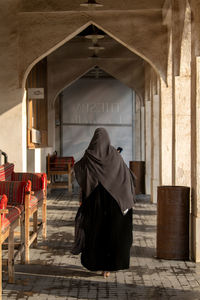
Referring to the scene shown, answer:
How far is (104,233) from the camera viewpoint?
584 centimetres

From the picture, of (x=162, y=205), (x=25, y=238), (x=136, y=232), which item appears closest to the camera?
(x=25, y=238)

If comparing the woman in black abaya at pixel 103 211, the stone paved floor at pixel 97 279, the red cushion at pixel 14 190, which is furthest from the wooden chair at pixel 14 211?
the woman in black abaya at pixel 103 211

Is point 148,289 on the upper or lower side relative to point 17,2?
lower

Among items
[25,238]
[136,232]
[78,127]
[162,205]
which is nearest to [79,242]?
[25,238]

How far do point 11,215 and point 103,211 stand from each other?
994mm

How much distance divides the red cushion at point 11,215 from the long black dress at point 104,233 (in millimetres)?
713

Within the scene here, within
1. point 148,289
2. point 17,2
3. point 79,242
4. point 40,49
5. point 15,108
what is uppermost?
point 17,2

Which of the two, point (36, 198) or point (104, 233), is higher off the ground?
point (36, 198)

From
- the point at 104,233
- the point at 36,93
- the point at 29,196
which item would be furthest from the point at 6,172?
the point at 36,93

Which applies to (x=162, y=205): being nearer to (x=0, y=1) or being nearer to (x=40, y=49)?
(x=40, y=49)

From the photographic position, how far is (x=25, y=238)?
20.6ft

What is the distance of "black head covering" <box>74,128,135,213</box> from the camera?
5.80 meters

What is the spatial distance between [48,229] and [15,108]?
2669 millimetres

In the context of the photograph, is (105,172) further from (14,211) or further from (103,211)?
(14,211)
